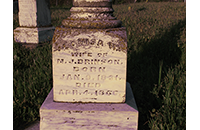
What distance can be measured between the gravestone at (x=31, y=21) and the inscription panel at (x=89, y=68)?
300 centimetres

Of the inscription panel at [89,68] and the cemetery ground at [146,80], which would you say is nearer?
the inscription panel at [89,68]

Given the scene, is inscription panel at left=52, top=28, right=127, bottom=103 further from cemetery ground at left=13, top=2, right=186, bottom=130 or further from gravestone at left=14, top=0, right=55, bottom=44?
gravestone at left=14, top=0, right=55, bottom=44

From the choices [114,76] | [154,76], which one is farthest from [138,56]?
[114,76]

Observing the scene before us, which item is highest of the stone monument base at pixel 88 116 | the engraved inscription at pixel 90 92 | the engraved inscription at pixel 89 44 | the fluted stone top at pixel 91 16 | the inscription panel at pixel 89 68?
the fluted stone top at pixel 91 16

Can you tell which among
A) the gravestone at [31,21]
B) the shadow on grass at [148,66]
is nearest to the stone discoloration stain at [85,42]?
the shadow on grass at [148,66]

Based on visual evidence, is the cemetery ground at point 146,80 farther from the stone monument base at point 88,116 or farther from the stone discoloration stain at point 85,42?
the stone discoloration stain at point 85,42

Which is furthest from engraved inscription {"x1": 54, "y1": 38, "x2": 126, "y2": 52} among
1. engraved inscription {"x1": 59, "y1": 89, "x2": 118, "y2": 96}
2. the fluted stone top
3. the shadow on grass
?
the shadow on grass

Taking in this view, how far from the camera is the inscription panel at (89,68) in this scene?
1721 millimetres

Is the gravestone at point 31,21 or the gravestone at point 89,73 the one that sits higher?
the gravestone at point 31,21

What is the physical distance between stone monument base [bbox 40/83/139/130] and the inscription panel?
8cm

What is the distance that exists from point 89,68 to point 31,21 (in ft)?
10.9

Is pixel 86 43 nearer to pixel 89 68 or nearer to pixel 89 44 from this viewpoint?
pixel 89 44

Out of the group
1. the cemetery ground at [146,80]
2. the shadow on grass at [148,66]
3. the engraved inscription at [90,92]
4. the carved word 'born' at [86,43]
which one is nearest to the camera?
the carved word 'born' at [86,43]

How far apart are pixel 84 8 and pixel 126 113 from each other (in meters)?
1.04
